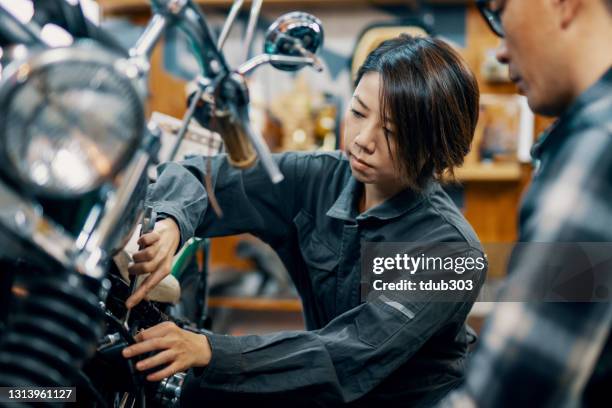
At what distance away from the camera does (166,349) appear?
0.86m

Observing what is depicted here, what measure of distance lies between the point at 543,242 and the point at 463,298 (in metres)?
0.53

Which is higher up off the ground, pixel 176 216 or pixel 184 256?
pixel 176 216

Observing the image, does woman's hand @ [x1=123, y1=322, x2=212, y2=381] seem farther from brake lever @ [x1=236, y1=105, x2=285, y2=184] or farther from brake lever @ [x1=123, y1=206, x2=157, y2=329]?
brake lever @ [x1=236, y1=105, x2=285, y2=184]

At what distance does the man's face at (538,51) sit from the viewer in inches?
26.1

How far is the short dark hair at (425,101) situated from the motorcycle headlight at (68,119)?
70cm

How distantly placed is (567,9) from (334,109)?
7.82 ft

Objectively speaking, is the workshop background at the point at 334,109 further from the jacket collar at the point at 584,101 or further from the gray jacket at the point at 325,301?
the jacket collar at the point at 584,101

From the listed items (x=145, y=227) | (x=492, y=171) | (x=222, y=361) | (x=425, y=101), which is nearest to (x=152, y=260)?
(x=145, y=227)

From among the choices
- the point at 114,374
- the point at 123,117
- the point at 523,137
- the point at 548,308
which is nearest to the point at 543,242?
the point at 548,308

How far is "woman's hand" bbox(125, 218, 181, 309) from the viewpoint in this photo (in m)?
0.90

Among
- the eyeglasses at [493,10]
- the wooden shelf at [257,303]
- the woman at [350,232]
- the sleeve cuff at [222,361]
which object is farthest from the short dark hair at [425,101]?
the wooden shelf at [257,303]

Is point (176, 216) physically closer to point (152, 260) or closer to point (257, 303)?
point (152, 260)

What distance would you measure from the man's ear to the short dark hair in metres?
0.52

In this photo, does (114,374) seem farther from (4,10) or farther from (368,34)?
(368,34)
